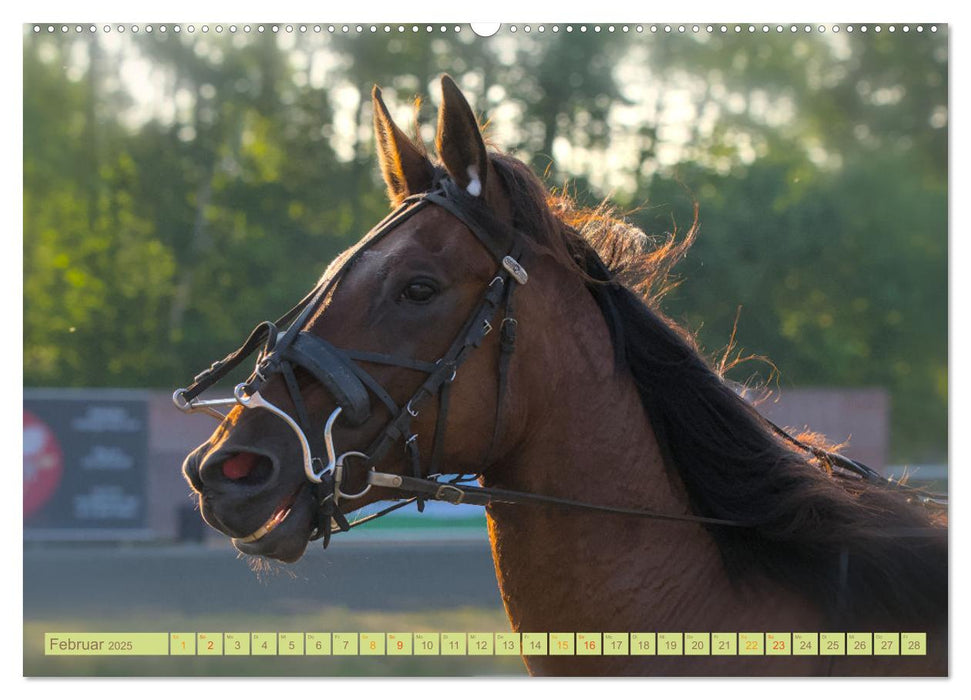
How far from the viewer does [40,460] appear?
1152cm

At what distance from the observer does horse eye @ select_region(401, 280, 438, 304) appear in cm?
266

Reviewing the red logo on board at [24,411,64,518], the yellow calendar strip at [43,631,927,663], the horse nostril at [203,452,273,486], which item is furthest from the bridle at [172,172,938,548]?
the red logo on board at [24,411,64,518]

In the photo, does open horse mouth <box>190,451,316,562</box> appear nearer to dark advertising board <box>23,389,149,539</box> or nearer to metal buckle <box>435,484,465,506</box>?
metal buckle <box>435,484,465,506</box>

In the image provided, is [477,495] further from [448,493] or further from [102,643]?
[102,643]

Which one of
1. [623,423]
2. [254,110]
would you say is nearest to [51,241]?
[254,110]

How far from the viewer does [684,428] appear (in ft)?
9.64

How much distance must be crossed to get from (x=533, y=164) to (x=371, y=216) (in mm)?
2929

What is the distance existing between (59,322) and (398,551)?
3.76 metres

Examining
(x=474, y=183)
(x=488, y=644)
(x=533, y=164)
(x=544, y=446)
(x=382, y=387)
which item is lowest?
(x=488, y=644)

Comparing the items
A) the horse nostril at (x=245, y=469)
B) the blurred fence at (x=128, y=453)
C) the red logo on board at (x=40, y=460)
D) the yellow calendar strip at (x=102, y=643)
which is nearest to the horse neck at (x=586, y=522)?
the horse nostril at (x=245, y=469)

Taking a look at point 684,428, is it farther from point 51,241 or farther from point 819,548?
point 51,241

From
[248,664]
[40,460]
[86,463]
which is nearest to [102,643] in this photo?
[248,664]

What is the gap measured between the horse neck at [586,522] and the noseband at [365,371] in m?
0.15

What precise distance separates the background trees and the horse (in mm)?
823
